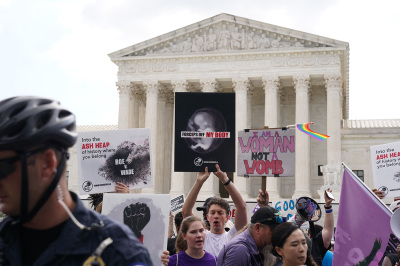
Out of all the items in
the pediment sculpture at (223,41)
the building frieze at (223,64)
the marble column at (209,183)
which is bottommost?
the marble column at (209,183)

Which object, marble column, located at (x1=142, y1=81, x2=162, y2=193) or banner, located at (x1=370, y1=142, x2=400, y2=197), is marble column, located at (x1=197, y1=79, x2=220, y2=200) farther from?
banner, located at (x1=370, y1=142, x2=400, y2=197)

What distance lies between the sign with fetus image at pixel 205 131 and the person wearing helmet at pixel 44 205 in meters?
6.04

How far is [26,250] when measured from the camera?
2.56 m

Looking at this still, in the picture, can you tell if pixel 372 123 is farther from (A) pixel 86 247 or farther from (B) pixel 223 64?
(A) pixel 86 247

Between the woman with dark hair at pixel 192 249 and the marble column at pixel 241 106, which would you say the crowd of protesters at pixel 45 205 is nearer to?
the woman with dark hair at pixel 192 249

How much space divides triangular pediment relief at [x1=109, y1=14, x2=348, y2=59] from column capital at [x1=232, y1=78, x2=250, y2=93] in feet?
10.1

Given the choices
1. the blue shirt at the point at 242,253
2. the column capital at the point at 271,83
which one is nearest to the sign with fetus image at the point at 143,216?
the blue shirt at the point at 242,253

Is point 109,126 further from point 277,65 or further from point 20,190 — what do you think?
point 20,190

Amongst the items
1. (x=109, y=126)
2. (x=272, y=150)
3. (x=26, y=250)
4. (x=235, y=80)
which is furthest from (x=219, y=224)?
(x=109, y=126)

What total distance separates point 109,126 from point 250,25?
2385cm

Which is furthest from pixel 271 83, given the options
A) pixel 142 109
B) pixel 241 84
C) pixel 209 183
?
pixel 142 109

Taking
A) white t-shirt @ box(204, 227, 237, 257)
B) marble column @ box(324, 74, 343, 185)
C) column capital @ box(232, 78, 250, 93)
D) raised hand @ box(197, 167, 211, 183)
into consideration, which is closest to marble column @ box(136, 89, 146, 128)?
column capital @ box(232, 78, 250, 93)

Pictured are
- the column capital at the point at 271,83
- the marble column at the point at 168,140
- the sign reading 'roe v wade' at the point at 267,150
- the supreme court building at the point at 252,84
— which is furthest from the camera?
the marble column at the point at 168,140

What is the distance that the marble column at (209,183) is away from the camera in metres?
51.4
